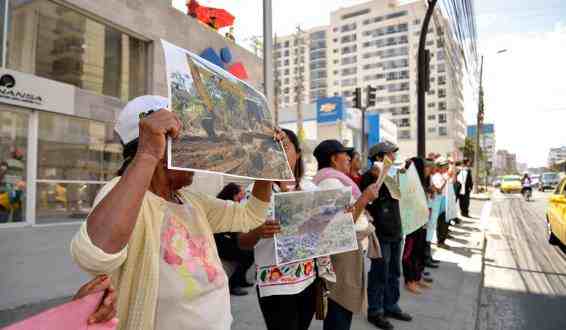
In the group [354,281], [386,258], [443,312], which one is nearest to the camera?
[354,281]

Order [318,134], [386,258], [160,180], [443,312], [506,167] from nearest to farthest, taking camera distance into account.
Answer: [160,180] → [386,258] → [443,312] → [318,134] → [506,167]

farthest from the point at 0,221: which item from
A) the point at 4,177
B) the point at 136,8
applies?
the point at 136,8

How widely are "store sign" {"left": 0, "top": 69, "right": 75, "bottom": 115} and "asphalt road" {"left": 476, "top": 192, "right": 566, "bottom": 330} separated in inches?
302

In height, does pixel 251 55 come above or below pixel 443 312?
above

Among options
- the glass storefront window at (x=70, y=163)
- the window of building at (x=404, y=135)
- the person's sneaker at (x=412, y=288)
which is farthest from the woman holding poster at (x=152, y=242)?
the window of building at (x=404, y=135)

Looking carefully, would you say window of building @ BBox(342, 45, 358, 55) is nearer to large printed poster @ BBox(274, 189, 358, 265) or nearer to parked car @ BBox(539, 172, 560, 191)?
parked car @ BBox(539, 172, 560, 191)

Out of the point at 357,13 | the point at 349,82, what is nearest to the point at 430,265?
the point at 349,82

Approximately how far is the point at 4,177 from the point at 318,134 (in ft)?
95.5

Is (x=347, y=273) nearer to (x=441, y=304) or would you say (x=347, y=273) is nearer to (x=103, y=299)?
(x=103, y=299)

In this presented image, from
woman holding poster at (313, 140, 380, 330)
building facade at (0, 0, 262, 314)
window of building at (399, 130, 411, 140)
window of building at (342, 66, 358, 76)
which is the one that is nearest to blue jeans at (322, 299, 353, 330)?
woman holding poster at (313, 140, 380, 330)

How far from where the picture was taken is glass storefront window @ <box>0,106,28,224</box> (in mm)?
6270

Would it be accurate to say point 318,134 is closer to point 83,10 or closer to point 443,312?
point 83,10

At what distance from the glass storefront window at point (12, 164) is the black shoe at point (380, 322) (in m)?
6.20

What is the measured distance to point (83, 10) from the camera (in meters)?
7.51
